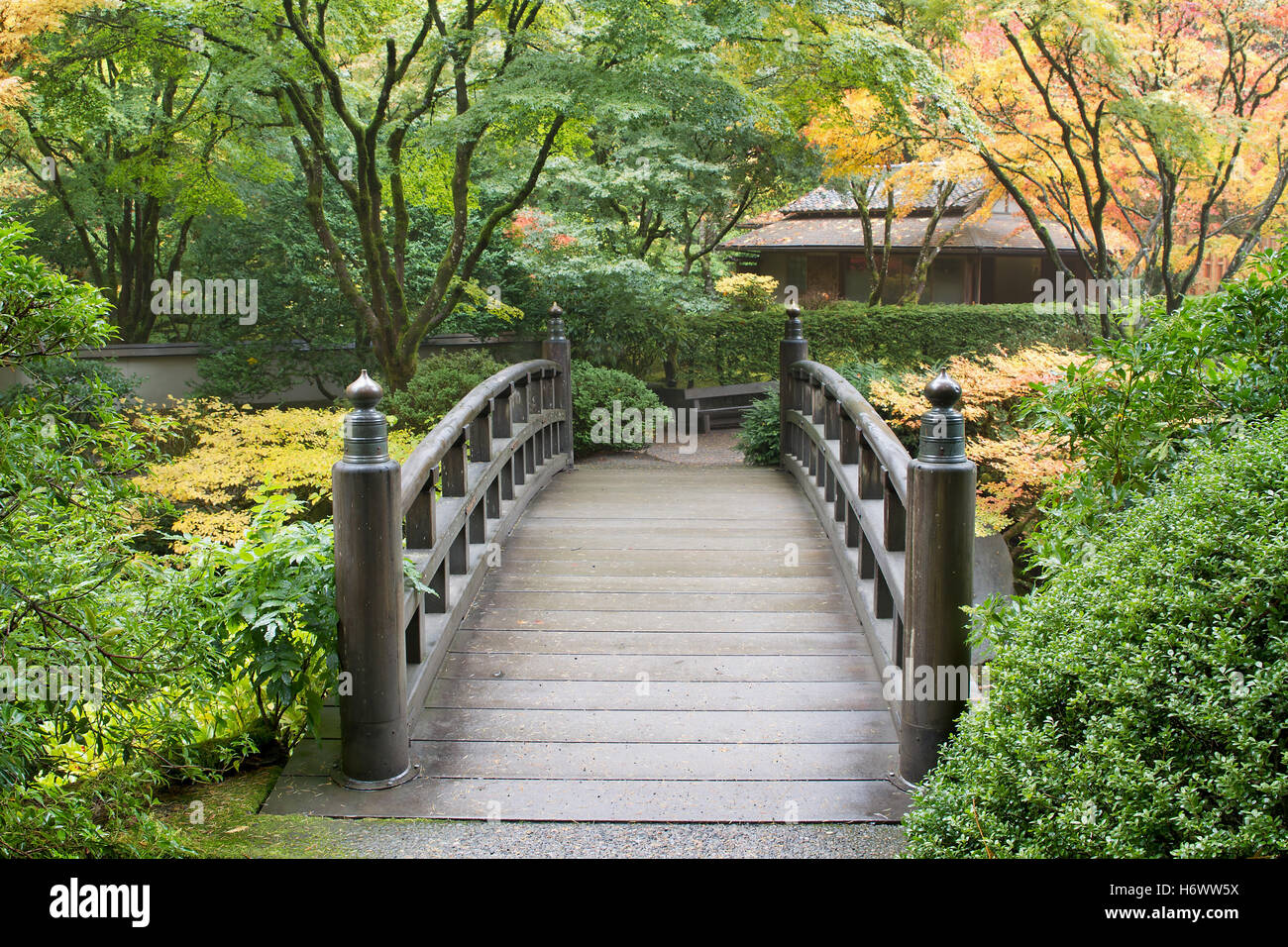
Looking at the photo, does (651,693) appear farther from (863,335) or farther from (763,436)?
(863,335)

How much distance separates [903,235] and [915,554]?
2092 cm

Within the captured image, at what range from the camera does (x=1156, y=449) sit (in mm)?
3285

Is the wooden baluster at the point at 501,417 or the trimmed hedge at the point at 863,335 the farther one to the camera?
the trimmed hedge at the point at 863,335

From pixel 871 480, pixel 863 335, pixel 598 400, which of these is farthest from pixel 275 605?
pixel 863 335

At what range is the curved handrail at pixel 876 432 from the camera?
4680 mm

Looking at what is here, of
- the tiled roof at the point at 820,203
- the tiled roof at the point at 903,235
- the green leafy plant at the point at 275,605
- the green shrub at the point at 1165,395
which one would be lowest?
the green leafy plant at the point at 275,605

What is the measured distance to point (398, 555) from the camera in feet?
13.6

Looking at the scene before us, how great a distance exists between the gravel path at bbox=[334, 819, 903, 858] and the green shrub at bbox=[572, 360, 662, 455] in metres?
9.32

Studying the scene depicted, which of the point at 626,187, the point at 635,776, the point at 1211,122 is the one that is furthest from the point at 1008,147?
the point at 635,776

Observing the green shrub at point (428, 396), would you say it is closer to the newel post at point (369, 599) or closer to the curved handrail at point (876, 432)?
the curved handrail at point (876, 432)

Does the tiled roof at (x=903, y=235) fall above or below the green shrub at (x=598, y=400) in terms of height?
above

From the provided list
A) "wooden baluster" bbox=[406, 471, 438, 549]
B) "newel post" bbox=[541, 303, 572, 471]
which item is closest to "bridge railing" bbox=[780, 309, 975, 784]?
"wooden baluster" bbox=[406, 471, 438, 549]

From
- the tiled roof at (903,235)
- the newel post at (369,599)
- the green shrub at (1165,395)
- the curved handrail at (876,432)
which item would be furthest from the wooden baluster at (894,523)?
the tiled roof at (903,235)

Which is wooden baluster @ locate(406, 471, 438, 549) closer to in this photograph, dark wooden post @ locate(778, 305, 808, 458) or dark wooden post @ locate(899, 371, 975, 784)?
dark wooden post @ locate(899, 371, 975, 784)
